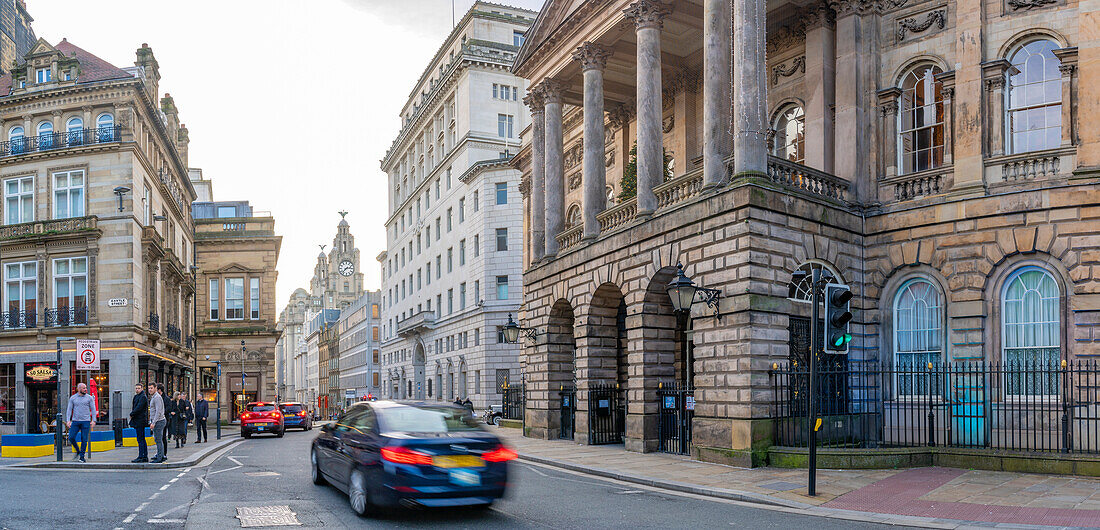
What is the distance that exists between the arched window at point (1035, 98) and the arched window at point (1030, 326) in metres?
2.99

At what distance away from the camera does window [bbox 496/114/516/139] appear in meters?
60.9

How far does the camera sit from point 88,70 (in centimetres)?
4178

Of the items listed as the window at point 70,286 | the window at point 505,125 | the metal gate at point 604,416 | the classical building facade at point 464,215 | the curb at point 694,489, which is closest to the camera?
the curb at point 694,489

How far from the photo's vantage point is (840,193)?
71.3ft

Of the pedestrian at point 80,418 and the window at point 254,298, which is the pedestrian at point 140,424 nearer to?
the pedestrian at point 80,418

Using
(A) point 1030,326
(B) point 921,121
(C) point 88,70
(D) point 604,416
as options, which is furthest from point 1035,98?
(C) point 88,70

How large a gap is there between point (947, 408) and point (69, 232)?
35166mm

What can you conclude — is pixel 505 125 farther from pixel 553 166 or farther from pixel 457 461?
pixel 457 461

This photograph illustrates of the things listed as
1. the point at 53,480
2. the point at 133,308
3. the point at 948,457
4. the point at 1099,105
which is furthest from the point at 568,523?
the point at 133,308

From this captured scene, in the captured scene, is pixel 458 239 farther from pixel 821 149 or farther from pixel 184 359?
pixel 821 149

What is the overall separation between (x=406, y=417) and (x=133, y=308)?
31.4m

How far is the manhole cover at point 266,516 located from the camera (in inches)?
441

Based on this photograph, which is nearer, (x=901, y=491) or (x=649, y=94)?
(x=901, y=491)

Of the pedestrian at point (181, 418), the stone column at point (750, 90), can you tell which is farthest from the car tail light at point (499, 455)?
the pedestrian at point (181, 418)
